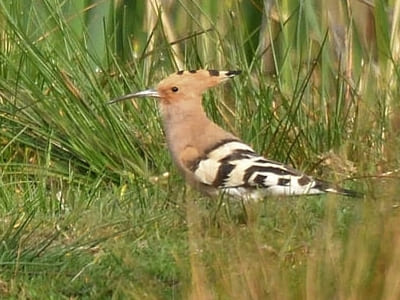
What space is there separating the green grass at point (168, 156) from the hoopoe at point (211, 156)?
8 cm

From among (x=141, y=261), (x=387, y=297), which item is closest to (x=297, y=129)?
(x=141, y=261)

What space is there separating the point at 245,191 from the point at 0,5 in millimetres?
2257

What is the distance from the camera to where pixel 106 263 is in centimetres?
475

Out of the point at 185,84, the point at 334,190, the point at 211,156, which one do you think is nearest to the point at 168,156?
the point at 185,84

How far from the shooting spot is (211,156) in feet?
18.5

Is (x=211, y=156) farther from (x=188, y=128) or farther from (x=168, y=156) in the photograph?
(x=168, y=156)

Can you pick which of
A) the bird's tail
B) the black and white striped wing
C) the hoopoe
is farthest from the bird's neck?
the bird's tail

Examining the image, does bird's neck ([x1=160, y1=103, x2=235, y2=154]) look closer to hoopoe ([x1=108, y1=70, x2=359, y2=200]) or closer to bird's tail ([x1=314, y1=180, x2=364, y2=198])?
hoopoe ([x1=108, y1=70, x2=359, y2=200])

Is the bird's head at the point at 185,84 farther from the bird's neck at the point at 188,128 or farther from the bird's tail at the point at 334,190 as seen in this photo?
the bird's tail at the point at 334,190

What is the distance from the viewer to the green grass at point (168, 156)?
3955mm

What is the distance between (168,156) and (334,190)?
1.95 m

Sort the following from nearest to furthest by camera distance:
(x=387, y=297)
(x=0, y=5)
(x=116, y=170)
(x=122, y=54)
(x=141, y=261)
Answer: (x=387, y=297), (x=141, y=261), (x=116, y=170), (x=0, y=5), (x=122, y=54)

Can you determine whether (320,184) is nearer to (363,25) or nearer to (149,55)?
(149,55)

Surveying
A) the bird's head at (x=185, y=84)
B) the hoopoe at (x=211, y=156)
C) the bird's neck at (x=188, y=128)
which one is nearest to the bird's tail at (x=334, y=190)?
the hoopoe at (x=211, y=156)
